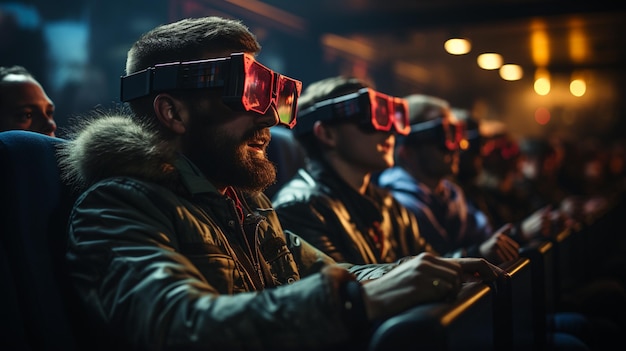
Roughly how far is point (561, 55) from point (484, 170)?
6.37 meters

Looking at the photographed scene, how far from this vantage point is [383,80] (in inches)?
380

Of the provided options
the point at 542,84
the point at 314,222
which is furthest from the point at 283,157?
the point at 542,84

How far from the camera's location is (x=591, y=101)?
17.3 m

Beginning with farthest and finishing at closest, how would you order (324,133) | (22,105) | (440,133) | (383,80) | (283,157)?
(383,80) < (440,133) < (283,157) < (324,133) < (22,105)

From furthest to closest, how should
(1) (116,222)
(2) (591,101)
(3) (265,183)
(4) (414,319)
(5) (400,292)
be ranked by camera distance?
(2) (591,101), (3) (265,183), (1) (116,222), (5) (400,292), (4) (414,319)

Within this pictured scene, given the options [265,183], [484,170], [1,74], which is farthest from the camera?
[484,170]

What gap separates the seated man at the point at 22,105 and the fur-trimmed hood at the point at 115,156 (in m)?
0.59

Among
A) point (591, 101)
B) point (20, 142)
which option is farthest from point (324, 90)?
point (591, 101)

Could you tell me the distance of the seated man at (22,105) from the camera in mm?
2357

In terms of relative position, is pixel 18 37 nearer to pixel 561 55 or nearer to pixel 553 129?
pixel 561 55

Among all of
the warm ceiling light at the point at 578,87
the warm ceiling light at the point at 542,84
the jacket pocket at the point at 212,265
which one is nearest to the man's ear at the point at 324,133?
the jacket pocket at the point at 212,265

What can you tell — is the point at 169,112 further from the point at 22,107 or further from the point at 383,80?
the point at 383,80

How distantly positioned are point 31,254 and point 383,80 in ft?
27.4

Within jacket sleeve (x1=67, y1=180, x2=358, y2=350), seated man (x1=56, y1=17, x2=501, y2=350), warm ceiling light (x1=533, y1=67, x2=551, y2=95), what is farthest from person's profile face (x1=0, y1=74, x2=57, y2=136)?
warm ceiling light (x1=533, y1=67, x2=551, y2=95)
